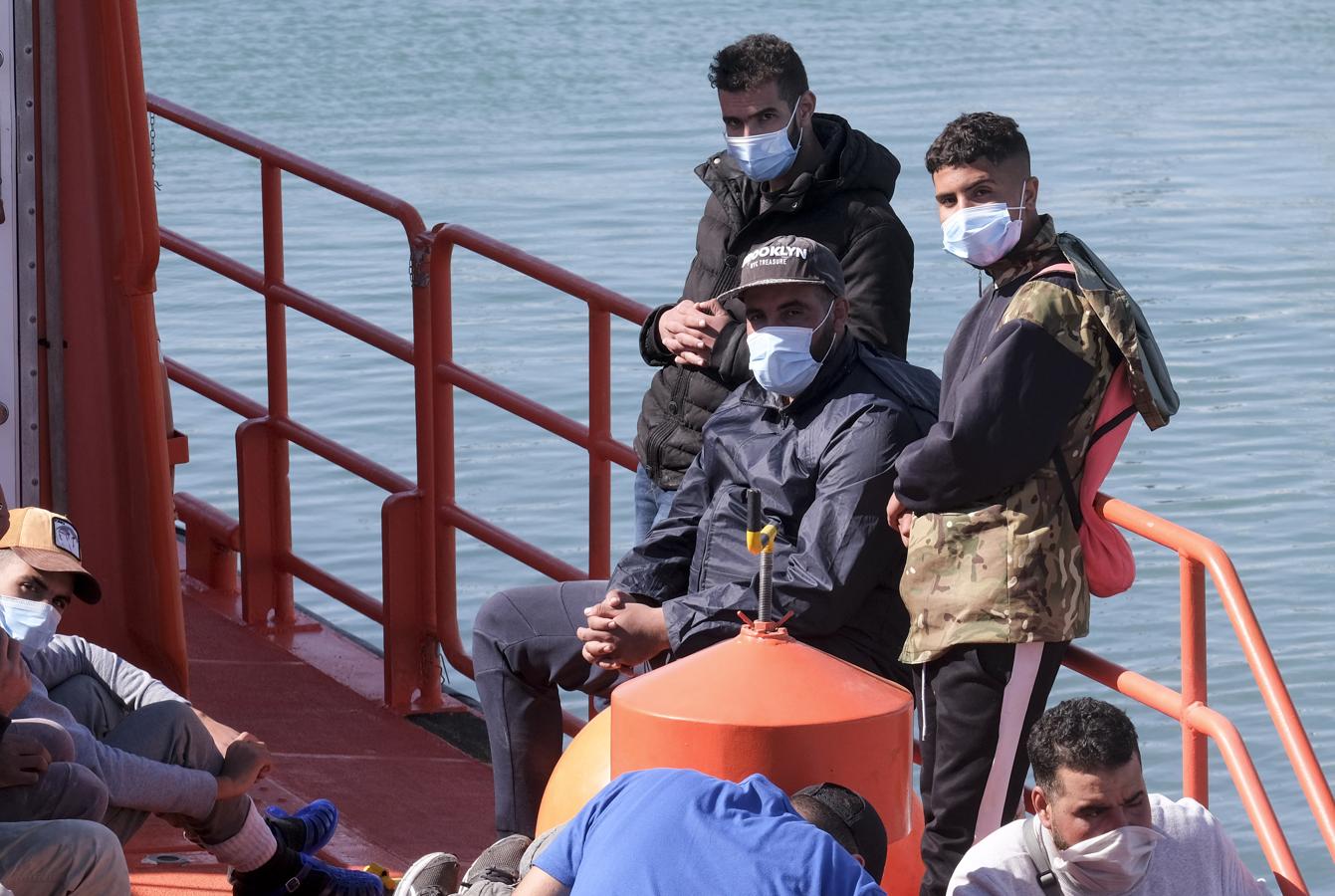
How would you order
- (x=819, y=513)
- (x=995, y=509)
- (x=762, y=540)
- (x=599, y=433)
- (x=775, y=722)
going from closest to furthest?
(x=775, y=722), (x=762, y=540), (x=995, y=509), (x=819, y=513), (x=599, y=433)

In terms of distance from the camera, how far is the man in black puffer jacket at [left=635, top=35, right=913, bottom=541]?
473 cm

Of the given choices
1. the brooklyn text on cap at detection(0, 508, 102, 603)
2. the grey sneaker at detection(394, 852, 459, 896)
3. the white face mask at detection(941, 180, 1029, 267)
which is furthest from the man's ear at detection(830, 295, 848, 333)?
the brooklyn text on cap at detection(0, 508, 102, 603)

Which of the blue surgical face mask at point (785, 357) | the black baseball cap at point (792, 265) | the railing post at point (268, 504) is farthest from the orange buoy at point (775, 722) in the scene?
the railing post at point (268, 504)

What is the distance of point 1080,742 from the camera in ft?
12.2

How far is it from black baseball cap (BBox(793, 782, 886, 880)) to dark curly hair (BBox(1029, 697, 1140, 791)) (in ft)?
1.22

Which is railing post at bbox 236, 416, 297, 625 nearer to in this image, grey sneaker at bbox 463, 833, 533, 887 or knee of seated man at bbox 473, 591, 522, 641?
knee of seated man at bbox 473, 591, 522, 641

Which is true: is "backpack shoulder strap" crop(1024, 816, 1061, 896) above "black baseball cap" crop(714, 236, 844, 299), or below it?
below

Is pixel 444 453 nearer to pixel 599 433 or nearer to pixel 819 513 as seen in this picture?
pixel 599 433

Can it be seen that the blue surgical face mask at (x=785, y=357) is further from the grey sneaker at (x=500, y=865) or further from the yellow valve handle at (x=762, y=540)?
the grey sneaker at (x=500, y=865)

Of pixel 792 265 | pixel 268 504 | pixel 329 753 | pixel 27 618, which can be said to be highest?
pixel 792 265

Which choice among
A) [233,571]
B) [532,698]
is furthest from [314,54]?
[532,698]

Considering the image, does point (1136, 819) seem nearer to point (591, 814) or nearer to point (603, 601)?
point (591, 814)

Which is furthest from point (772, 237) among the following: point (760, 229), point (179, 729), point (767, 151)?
point (179, 729)

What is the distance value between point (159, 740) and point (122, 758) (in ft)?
0.47
